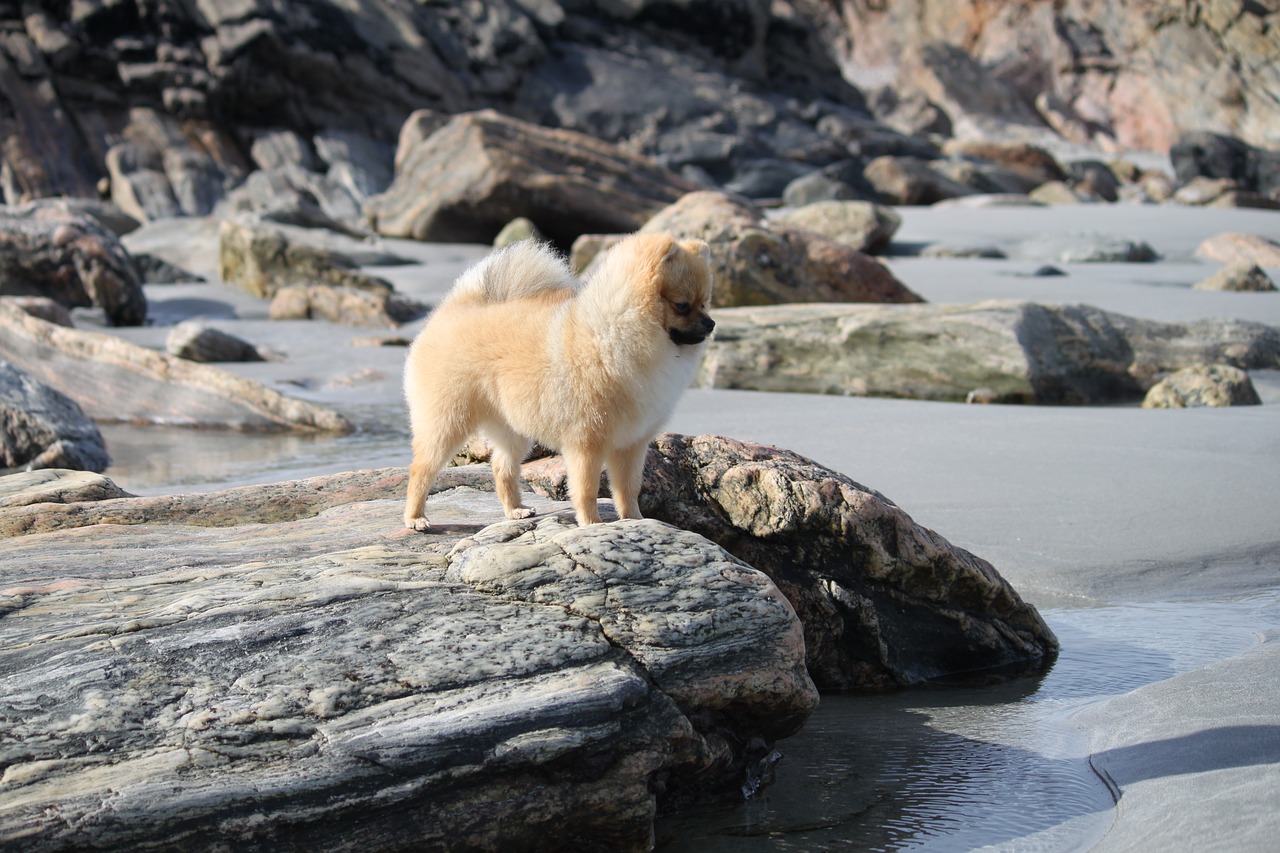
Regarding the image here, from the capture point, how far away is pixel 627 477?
3.96 m

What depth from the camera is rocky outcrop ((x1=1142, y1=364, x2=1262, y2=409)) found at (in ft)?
26.0

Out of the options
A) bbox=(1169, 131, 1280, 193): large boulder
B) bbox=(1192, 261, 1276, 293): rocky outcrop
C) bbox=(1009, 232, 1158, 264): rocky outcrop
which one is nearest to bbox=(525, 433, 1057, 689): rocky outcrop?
bbox=(1192, 261, 1276, 293): rocky outcrop

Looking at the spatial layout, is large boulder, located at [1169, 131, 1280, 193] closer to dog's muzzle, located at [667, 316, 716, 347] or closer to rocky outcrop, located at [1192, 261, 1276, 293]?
rocky outcrop, located at [1192, 261, 1276, 293]

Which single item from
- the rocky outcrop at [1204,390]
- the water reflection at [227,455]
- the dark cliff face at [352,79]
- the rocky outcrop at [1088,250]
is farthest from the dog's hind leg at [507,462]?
the dark cliff face at [352,79]

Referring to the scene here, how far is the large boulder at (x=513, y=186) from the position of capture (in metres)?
17.8

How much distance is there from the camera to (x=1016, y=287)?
12734mm

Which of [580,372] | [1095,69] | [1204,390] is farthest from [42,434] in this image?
[1095,69]

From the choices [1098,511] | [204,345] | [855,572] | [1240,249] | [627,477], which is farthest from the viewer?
[1240,249]

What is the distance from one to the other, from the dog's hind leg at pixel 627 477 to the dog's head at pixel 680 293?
0.39 meters

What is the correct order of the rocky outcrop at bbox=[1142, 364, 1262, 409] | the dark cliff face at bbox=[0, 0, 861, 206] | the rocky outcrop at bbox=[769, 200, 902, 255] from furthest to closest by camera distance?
1. the dark cliff face at bbox=[0, 0, 861, 206]
2. the rocky outcrop at bbox=[769, 200, 902, 255]
3. the rocky outcrop at bbox=[1142, 364, 1262, 409]

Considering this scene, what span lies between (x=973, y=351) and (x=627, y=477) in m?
5.18

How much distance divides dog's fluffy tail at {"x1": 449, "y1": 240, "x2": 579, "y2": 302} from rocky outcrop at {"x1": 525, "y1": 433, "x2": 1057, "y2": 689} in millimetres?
791

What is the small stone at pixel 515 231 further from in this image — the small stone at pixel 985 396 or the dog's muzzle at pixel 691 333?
the dog's muzzle at pixel 691 333

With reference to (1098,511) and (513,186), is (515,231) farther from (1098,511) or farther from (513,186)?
(1098,511)
